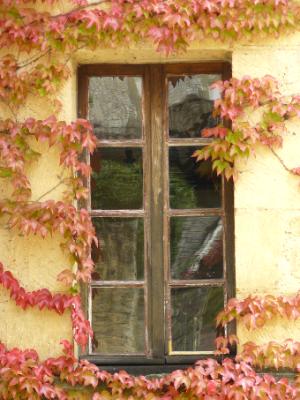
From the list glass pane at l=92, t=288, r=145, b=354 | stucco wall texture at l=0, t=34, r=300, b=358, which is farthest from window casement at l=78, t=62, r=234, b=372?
stucco wall texture at l=0, t=34, r=300, b=358

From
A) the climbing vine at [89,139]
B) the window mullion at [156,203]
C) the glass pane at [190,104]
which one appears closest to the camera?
the climbing vine at [89,139]

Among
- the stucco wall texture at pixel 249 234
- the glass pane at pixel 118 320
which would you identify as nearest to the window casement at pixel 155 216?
the glass pane at pixel 118 320

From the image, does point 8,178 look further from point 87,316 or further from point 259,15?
point 259,15

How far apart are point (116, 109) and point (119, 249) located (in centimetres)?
87

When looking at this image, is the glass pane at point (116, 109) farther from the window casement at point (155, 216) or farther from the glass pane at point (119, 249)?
the glass pane at point (119, 249)

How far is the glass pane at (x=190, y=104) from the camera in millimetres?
4621

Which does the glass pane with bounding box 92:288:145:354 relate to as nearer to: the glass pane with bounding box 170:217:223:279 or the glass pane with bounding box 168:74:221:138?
the glass pane with bounding box 170:217:223:279

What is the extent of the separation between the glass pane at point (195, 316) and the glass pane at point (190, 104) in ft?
3.22

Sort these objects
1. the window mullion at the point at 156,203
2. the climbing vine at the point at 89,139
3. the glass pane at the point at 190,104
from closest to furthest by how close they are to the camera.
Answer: the climbing vine at the point at 89,139, the window mullion at the point at 156,203, the glass pane at the point at 190,104

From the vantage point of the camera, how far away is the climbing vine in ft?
14.1

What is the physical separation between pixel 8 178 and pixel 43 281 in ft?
2.12

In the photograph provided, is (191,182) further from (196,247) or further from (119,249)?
(119,249)

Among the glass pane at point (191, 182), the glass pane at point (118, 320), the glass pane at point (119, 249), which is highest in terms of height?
the glass pane at point (191, 182)

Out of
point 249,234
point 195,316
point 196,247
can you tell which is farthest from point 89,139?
point 195,316
